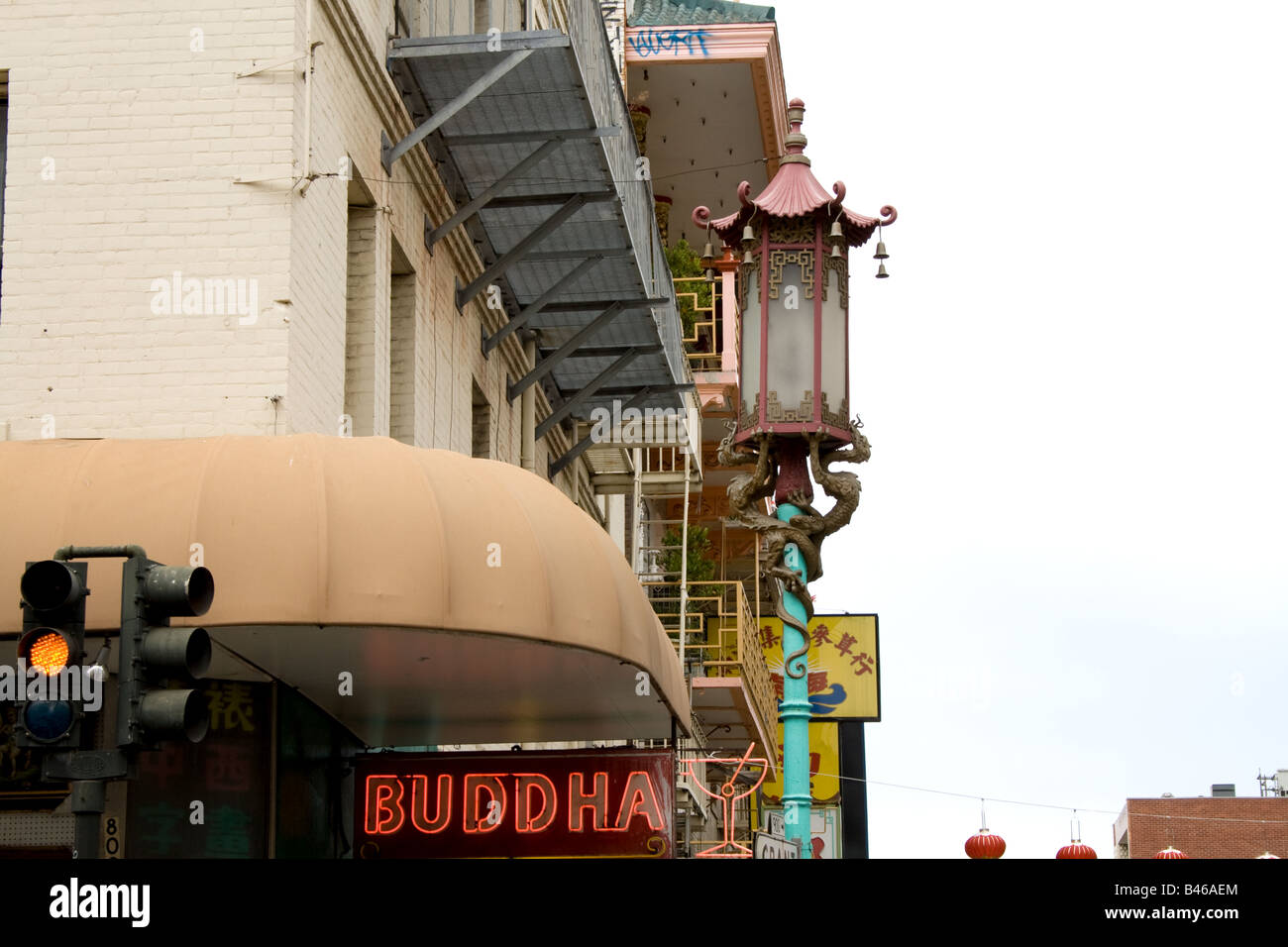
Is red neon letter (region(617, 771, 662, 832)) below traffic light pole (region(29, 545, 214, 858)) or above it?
below

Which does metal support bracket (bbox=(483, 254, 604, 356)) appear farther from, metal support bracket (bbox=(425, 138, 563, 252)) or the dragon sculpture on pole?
the dragon sculpture on pole

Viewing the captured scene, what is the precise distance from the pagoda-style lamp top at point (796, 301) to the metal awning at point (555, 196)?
4.97ft

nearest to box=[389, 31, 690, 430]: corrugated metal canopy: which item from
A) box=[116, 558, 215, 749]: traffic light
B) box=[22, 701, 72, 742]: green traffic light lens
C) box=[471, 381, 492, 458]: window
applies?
box=[471, 381, 492, 458]: window

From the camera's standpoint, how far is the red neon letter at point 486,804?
41.7 feet

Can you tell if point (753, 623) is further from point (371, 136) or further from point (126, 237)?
point (126, 237)

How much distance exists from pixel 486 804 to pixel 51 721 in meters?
4.66

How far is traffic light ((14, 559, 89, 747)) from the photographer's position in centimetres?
845

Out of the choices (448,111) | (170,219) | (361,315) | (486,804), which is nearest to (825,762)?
(361,315)

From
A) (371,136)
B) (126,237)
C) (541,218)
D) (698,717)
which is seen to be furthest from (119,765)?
(698,717)

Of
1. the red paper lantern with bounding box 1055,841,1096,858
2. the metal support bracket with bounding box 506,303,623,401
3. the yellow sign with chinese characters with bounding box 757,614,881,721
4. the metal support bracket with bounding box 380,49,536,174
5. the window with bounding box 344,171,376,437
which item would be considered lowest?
the red paper lantern with bounding box 1055,841,1096,858

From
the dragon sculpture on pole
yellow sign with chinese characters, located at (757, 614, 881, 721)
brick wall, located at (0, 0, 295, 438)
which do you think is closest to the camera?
brick wall, located at (0, 0, 295, 438)

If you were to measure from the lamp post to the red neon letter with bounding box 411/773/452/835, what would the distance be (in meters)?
2.82

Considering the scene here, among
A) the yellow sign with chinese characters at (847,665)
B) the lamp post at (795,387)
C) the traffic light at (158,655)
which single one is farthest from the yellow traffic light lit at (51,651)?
the yellow sign with chinese characters at (847,665)

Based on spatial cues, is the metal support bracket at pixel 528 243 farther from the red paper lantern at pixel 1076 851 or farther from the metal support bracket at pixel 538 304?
the red paper lantern at pixel 1076 851
